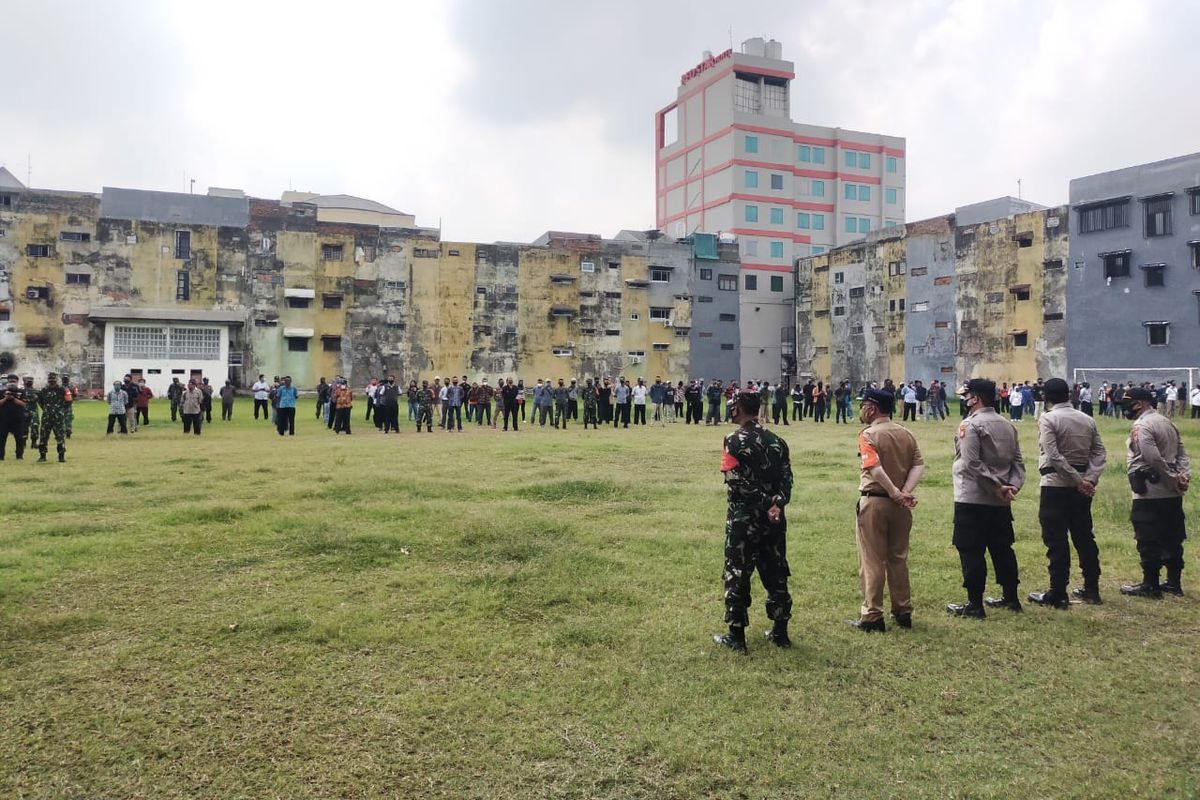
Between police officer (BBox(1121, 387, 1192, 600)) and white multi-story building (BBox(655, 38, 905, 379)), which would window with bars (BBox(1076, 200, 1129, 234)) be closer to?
white multi-story building (BBox(655, 38, 905, 379))

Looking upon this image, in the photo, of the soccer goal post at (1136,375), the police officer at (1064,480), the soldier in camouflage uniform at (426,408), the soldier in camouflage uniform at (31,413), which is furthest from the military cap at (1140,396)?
the soccer goal post at (1136,375)

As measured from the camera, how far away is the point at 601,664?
18.3ft

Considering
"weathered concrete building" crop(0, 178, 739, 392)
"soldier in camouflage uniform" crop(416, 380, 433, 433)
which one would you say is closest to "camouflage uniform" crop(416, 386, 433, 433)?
"soldier in camouflage uniform" crop(416, 380, 433, 433)

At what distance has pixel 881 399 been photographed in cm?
621

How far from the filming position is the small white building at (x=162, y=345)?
4497 cm

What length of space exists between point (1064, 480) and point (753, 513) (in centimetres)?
296

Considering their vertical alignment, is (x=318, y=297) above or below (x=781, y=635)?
above

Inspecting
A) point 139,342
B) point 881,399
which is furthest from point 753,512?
point 139,342

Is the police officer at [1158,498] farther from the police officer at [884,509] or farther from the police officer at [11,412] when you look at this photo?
the police officer at [11,412]

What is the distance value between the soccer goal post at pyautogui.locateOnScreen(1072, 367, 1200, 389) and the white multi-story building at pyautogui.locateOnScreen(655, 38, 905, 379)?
924 inches

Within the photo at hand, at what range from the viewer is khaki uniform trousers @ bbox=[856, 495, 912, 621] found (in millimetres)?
5980

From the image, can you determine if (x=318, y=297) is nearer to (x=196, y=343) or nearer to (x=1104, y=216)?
(x=196, y=343)

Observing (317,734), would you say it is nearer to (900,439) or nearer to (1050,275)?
(900,439)

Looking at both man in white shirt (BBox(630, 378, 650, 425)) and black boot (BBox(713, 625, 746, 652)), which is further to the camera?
man in white shirt (BBox(630, 378, 650, 425))
